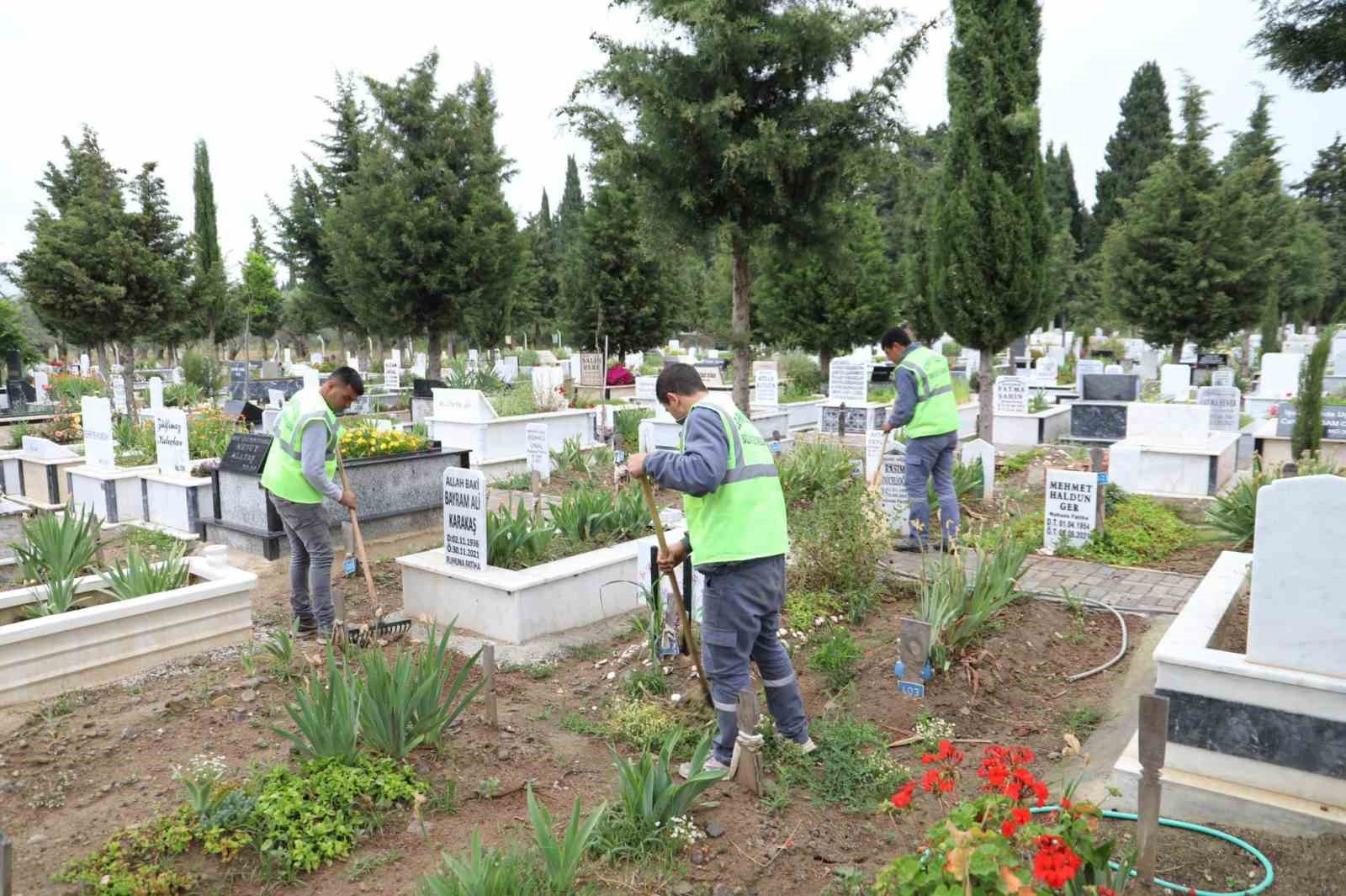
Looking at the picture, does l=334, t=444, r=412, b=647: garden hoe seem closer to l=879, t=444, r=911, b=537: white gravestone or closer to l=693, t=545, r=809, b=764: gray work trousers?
l=693, t=545, r=809, b=764: gray work trousers

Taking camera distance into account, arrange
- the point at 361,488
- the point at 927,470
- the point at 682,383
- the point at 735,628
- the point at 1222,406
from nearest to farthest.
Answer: the point at 735,628, the point at 682,383, the point at 927,470, the point at 361,488, the point at 1222,406

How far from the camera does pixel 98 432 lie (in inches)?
409

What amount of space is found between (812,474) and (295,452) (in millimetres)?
5273

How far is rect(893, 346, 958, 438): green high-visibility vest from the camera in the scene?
7.85 m

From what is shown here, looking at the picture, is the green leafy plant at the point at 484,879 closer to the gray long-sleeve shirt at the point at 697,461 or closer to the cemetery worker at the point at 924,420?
the gray long-sleeve shirt at the point at 697,461

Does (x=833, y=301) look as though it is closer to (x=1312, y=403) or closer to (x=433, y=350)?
(x=433, y=350)

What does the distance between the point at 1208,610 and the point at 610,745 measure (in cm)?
284

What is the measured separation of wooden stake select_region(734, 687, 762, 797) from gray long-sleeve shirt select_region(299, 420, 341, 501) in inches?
129

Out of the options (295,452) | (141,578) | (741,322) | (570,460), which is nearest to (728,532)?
(295,452)

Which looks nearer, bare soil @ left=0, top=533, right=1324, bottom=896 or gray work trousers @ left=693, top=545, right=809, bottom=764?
bare soil @ left=0, top=533, right=1324, bottom=896

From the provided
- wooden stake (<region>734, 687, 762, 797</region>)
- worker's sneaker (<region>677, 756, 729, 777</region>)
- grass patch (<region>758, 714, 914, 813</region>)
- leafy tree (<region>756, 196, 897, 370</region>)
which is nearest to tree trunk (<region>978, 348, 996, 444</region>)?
leafy tree (<region>756, 196, 897, 370</region>)

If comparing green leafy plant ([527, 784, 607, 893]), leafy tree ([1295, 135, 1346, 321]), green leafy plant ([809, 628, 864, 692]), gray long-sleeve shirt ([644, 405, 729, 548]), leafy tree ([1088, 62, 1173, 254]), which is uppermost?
leafy tree ([1088, 62, 1173, 254])

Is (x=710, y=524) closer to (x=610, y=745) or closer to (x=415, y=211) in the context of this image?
(x=610, y=745)

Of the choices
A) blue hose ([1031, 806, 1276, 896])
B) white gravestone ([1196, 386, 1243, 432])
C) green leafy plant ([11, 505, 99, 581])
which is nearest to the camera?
blue hose ([1031, 806, 1276, 896])
